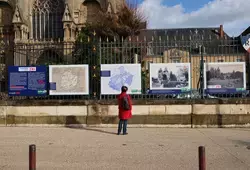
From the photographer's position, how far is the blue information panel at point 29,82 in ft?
43.6

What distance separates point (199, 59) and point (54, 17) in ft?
105

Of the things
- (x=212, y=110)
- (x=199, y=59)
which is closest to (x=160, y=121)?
(x=212, y=110)

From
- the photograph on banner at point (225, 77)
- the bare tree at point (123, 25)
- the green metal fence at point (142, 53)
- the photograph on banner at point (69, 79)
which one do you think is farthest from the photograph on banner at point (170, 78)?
the bare tree at point (123, 25)

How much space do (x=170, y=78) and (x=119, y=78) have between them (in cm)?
192

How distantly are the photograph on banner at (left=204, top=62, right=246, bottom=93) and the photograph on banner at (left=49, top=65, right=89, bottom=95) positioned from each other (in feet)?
15.0

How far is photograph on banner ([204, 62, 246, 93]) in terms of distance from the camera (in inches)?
504

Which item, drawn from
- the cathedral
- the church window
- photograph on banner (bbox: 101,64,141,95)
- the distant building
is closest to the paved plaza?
photograph on banner (bbox: 101,64,141,95)

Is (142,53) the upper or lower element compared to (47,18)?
lower

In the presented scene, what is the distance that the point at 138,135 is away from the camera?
10.9 m

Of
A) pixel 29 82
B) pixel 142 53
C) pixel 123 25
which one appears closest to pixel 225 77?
pixel 142 53

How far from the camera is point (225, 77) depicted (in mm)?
12844

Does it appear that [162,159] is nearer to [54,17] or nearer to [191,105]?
[191,105]

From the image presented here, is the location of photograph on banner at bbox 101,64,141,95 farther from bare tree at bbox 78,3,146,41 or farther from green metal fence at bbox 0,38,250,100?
bare tree at bbox 78,3,146,41

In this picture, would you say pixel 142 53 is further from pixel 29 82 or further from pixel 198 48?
pixel 29 82
